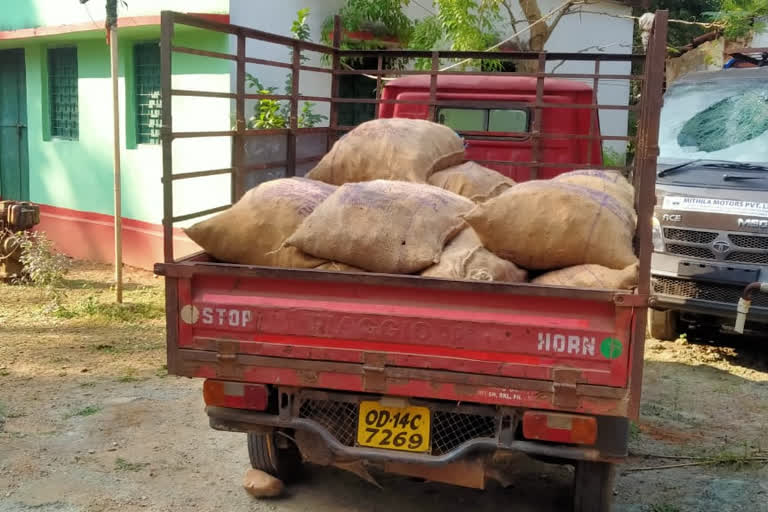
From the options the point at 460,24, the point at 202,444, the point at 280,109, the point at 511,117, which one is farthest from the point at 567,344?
the point at 460,24

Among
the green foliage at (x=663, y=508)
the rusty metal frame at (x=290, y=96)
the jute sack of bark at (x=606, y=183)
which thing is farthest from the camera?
the jute sack of bark at (x=606, y=183)

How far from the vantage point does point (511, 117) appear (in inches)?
225

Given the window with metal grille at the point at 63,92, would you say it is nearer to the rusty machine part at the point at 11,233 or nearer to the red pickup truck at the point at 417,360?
the rusty machine part at the point at 11,233

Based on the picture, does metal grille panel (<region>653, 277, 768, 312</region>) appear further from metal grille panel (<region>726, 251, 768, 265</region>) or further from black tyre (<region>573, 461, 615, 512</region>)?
black tyre (<region>573, 461, 615, 512</region>)

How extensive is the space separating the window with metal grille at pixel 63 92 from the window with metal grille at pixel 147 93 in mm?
1359

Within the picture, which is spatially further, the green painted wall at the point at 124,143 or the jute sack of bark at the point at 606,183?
the green painted wall at the point at 124,143

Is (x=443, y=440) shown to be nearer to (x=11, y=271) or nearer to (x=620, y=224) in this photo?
(x=620, y=224)

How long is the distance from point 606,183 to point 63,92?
823cm

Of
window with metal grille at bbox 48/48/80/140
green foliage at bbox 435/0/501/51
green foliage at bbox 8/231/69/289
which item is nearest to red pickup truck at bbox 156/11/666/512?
green foliage at bbox 8/231/69/289

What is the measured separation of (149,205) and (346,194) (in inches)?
244

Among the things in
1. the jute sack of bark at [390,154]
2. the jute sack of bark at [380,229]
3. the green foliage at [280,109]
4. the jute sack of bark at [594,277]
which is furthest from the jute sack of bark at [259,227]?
the green foliage at [280,109]

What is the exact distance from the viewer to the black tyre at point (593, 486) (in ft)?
11.2

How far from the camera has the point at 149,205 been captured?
9.26 metres

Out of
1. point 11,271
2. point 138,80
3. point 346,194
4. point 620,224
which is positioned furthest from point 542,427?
point 138,80
